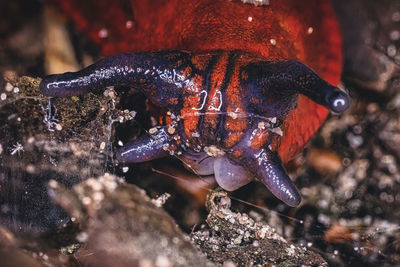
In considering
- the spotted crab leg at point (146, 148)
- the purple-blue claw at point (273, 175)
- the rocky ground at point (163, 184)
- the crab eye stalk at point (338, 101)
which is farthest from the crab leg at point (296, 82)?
the rocky ground at point (163, 184)

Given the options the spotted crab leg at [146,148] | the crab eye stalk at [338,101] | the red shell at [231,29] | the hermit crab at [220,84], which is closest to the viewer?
the crab eye stalk at [338,101]

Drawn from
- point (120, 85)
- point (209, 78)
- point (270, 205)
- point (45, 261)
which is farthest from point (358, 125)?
point (45, 261)

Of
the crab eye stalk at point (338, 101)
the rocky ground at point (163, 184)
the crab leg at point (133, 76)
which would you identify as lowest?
the rocky ground at point (163, 184)

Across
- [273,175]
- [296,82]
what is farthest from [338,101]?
[273,175]

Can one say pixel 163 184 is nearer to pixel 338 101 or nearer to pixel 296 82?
pixel 296 82

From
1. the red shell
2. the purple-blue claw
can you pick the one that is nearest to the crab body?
the purple-blue claw

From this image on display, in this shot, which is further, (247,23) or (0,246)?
(247,23)

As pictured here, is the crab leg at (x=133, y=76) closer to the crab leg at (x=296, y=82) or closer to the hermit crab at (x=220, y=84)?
the hermit crab at (x=220, y=84)

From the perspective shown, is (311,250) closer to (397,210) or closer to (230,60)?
(397,210)
